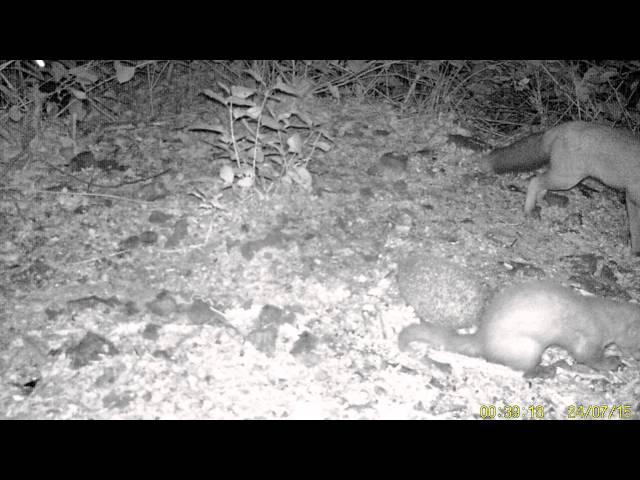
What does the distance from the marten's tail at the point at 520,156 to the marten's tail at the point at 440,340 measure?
210 cm

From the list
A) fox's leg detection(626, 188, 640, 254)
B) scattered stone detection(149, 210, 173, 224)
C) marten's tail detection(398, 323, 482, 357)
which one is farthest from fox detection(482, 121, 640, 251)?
scattered stone detection(149, 210, 173, 224)

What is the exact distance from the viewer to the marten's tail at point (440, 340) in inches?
116

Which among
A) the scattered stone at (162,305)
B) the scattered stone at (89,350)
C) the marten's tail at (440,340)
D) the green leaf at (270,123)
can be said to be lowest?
the scattered stone at (89,350)

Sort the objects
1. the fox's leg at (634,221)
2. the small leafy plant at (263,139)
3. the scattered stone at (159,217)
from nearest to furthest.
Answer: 1. the small leafy plant at (263,139)
2. the scattered stone at (159,217)
3. the fox's leg at (634,221)

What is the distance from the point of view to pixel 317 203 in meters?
3.99

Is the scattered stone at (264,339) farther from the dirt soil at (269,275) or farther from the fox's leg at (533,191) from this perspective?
the fox's leg at (533,191)

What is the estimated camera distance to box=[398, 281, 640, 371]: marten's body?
2.88 m

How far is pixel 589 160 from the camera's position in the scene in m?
4.00

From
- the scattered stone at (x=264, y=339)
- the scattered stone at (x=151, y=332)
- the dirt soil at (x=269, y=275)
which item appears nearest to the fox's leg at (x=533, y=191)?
the dirt soil at (x=269, y=275)

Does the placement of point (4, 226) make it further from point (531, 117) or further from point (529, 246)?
point (531, 117)

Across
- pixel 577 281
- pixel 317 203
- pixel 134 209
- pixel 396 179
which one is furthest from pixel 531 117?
pixel 134 209

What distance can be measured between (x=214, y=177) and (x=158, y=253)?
2.89ft

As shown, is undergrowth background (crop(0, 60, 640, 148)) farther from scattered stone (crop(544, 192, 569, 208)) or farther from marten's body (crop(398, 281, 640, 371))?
marten's body (crop(398, 281, 640, 371))

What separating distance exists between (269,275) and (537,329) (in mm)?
1681
